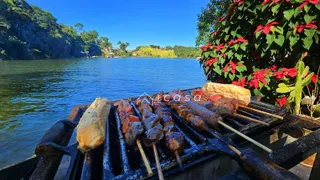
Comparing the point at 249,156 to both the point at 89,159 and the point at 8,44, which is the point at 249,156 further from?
the point at 8,44

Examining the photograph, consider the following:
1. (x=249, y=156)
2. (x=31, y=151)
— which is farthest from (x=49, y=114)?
(x=249, y=156)

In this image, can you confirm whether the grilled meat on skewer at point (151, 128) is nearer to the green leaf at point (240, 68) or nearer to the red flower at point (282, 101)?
the green leaf at point (240, 68)

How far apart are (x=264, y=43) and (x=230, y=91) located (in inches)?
55.3

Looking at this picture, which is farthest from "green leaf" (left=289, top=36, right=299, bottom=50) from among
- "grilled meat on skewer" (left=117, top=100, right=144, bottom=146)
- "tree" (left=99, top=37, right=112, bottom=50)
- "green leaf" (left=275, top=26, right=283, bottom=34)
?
"tree" (left=99, top=37, right=112, bottom=50)

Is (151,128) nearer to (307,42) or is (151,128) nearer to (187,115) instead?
(187,115)

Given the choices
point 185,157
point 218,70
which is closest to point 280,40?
point 218,70

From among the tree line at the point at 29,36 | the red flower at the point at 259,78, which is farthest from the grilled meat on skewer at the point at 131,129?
the tree line at the point at 29,36

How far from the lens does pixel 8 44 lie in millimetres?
59250

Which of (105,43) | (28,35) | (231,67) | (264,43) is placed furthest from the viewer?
(105,43)

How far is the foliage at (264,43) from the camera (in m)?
3.65

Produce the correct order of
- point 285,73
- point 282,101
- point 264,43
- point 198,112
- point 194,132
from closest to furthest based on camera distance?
point 194,132 → point 198,112 → point 285,73 → point 264,43 → point 282,101

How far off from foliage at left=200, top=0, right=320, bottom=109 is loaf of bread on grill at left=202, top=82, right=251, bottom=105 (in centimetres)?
72

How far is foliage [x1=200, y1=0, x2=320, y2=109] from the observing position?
3648 mm

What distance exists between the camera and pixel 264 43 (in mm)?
4203
